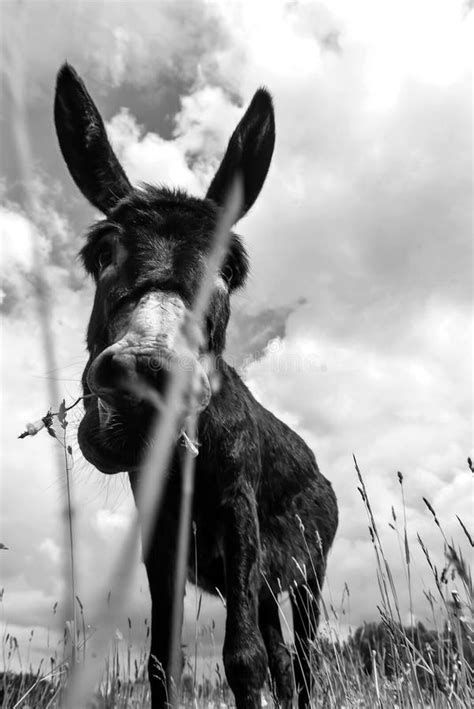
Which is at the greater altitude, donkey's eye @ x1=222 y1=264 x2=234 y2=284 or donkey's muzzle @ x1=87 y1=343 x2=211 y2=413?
donkey's eye @ x1=222 y1=264 x2=234 y2=284

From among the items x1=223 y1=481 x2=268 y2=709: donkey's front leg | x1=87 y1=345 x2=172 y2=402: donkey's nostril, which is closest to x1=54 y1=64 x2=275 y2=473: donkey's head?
x1=87 y1=345 x2=172 y2=402: donkey's nostril

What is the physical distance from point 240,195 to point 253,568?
2.67m

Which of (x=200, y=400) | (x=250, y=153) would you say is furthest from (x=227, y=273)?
(x=200, y=400)

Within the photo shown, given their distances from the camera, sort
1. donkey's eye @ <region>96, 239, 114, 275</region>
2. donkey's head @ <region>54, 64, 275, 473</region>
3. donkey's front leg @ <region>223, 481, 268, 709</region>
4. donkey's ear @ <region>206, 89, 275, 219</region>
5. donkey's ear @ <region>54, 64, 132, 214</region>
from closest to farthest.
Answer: donkey's head @ <region>54, 64, 275, 473</region>
donkey's front leg @ <region>223, 481, 268, 709</region>
donkey's eye @ <region>96, 239, 114, 275</region>
donkey's ear @ <region>54, 64, 132, 214</region>
donkey's ear @ <region>206, 89, 275, 219</region>

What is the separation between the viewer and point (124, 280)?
335 cm

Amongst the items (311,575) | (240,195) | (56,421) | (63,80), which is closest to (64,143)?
(63,80)

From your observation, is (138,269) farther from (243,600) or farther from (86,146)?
(243,600)

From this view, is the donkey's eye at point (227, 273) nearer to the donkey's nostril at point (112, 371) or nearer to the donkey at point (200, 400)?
the donkey at point (200, 400)

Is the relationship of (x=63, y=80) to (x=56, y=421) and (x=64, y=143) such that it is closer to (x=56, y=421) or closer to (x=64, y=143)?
(x=64, y=143)

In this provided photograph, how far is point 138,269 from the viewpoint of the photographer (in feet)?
10.8

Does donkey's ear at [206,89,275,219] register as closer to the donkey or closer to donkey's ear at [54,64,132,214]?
the donkey

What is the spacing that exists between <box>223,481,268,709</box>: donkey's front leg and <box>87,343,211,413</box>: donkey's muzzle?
122cm

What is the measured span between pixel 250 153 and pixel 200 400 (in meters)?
2.65

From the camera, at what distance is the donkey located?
2.84 meters
